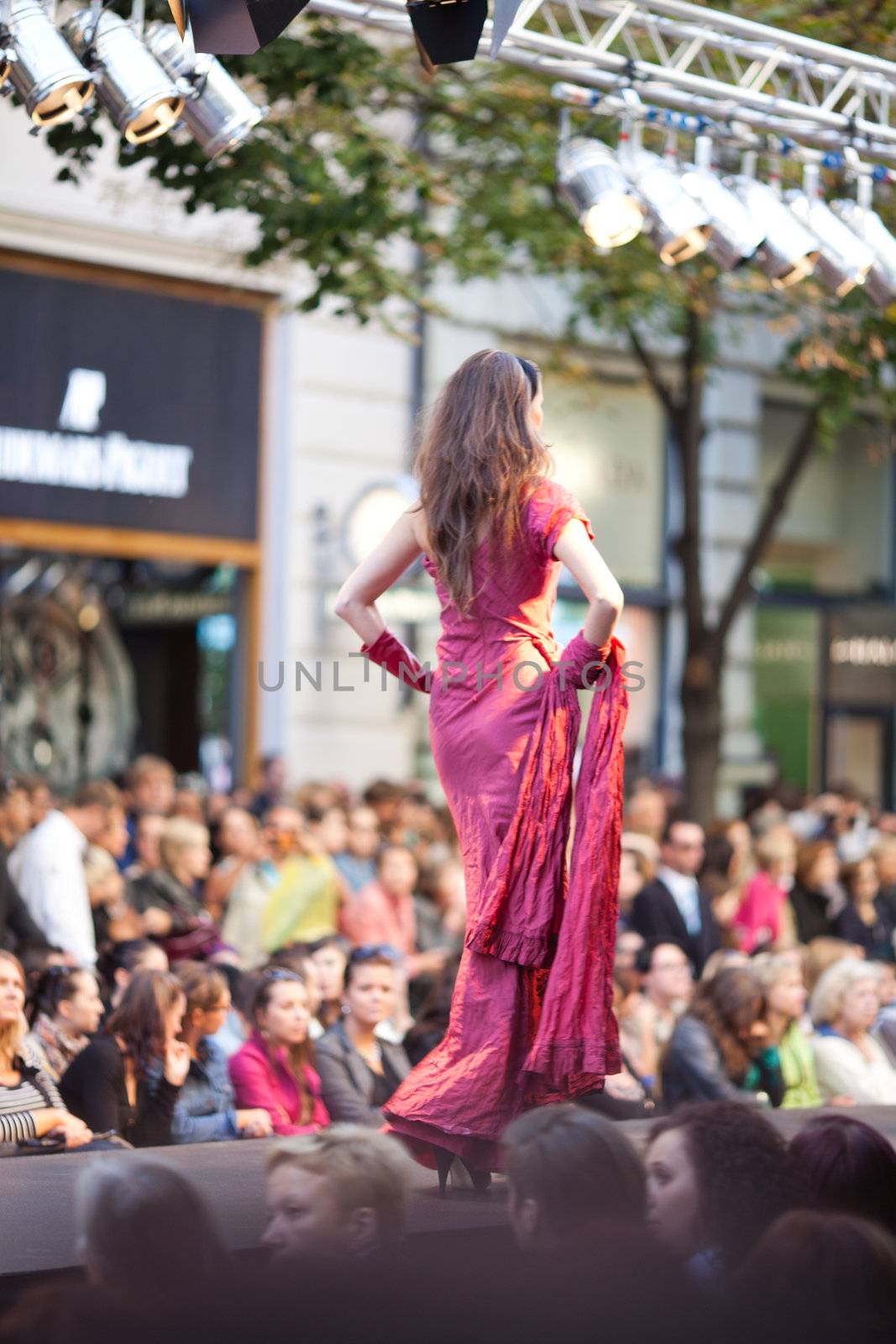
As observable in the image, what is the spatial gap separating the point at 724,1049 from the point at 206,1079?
1.91 metres

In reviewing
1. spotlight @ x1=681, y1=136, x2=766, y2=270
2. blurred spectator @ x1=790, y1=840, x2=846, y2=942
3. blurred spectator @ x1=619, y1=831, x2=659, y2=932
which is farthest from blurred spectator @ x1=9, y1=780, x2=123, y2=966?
blurred spectator @ x1=790, y1=840, x2=846, y2=942

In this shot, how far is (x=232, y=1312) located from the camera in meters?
2.36

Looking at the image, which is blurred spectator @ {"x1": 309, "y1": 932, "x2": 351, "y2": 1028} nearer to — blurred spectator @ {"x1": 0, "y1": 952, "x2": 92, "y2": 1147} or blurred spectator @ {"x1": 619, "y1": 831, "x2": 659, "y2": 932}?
blurred spectator @ {"x1": 0, "y1": 952, "x2": 92, "y2": 1147}

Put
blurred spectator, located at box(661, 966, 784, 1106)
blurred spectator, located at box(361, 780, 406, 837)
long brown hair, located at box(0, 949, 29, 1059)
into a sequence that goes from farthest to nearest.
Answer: blurred spectator, located at box(361, 780, 406, 837), blurred spectator, located at box(661, 966, 784, 1106), long brown hair, located at box(0, 949, 29, 1059)

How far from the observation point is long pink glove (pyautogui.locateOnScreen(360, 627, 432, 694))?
4.08 metres

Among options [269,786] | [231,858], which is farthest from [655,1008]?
[269,786]

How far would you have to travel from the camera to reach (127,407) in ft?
37.8

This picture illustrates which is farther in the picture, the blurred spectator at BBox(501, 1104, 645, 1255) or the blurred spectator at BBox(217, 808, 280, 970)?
the blurred spectator at BBox(217, 808, 280, 970)

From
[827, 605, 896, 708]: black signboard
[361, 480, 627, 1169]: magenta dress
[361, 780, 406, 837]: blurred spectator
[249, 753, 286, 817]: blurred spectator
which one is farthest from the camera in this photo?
[827, 605, 896, 708]: black signboard

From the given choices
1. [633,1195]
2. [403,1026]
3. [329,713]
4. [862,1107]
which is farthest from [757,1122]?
[329,713]

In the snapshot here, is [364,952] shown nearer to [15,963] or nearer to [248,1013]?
[248,1013]

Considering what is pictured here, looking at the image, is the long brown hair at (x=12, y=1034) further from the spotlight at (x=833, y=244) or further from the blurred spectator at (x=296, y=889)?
the spotlight at (x=833, y=244)

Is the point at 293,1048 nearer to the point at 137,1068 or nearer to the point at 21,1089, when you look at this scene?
the point at 137,1068

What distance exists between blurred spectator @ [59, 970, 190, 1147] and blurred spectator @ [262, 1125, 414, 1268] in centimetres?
218
